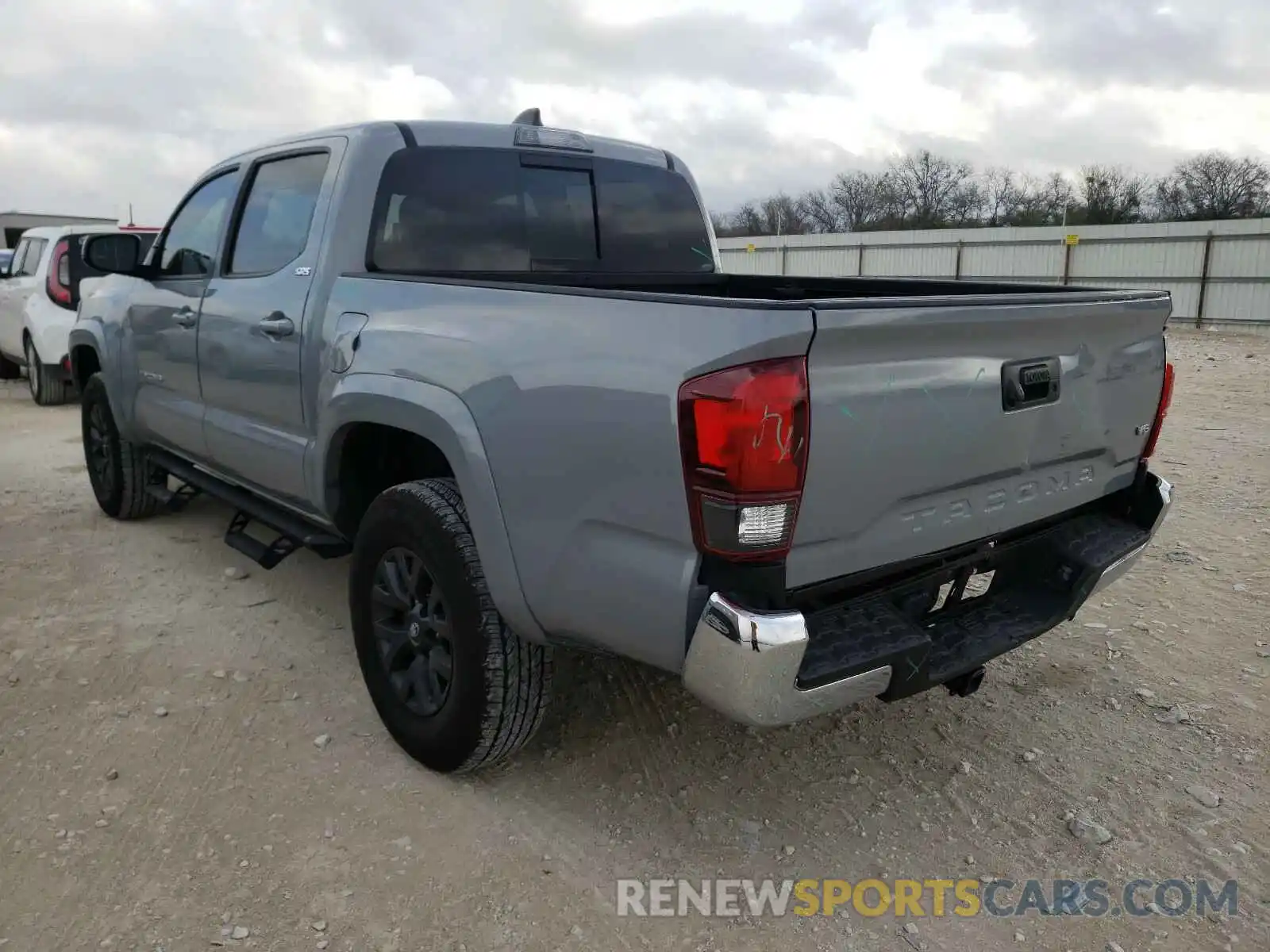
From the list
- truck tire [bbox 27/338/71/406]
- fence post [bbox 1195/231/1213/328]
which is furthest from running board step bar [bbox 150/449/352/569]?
fence post [bbox 1195/231/1213/328]

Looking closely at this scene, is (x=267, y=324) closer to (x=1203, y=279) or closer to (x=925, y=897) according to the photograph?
(x=925, y=897)

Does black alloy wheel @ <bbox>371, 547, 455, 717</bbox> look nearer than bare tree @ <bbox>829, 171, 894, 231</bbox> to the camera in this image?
Yes

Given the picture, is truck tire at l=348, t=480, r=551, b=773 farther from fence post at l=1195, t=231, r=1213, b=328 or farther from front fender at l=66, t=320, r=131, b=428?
fence post at l=1195, t=231, r=1213, b=328

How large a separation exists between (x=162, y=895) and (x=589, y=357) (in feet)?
5.73

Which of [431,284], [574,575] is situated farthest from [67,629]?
[574,575]

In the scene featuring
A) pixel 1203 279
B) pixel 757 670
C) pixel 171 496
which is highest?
pixel 757 670

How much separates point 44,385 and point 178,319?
7354mm

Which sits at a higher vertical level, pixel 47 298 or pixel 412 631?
pixel 47 298

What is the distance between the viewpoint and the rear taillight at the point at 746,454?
2045mm

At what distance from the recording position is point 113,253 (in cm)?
465

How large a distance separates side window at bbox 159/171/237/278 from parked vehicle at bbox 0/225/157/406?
5.24 m

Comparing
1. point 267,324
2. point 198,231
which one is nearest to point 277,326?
point 267,324

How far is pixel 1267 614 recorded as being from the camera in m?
4.22

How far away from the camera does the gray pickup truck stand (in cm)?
213
